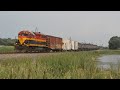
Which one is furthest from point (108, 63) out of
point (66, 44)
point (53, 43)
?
point (66, 44)

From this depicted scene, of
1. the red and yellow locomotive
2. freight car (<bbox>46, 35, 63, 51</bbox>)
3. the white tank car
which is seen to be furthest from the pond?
the white tank car

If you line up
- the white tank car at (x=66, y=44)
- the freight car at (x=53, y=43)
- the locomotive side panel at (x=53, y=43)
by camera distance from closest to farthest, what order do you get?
the freight car at (x=53, y=43), the locomotive side panel at (x=53, y=43), the white tank car at (x=66, y=44)

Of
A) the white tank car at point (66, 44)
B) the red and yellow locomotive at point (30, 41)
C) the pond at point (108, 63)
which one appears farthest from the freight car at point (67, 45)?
the pond at point (108, 63)

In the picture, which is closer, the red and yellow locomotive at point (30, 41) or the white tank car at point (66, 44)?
the red and yellow locomotive at point (30, 41)

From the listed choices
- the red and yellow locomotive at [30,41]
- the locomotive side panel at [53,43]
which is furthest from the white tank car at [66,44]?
the red and yellow locomotive at [30,41]

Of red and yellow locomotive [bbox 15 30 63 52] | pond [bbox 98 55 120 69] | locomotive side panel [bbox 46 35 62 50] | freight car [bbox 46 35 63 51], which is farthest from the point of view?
locomotive side panel [bbox 46 35 62 50]

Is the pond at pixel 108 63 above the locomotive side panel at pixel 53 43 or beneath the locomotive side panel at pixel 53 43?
beneath

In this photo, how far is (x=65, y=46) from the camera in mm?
44938

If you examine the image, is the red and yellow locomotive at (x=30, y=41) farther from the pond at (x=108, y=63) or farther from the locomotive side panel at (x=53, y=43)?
the pond at (x=108, y=63)

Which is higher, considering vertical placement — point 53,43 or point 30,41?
point 30,41

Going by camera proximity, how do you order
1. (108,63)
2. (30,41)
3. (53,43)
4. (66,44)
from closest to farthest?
(108,63) < (30,41) < (53,43) < (66,44)

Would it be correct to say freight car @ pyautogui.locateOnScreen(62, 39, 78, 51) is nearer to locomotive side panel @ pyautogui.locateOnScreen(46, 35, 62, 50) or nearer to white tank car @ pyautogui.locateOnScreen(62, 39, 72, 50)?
white tank car @ pyautogui.locateOnScreen(62, 39, 72, 50)

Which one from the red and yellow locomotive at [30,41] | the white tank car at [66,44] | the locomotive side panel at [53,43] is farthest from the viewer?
the white tank car at [66,44]

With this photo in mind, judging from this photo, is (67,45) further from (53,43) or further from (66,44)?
(53,43)
